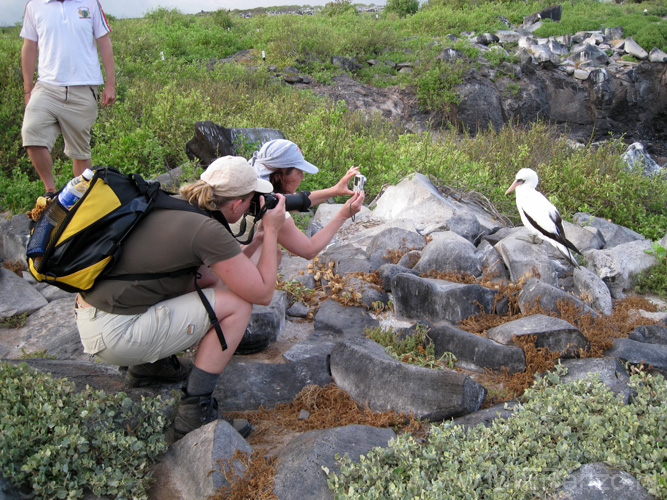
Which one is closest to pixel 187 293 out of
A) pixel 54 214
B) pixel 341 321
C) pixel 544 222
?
pixel 54 214

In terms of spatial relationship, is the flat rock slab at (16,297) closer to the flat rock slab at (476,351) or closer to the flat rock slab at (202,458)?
the flat rock slab at (202,458)

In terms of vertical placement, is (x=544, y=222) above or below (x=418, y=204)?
above

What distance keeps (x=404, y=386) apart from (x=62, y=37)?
13.8 feet

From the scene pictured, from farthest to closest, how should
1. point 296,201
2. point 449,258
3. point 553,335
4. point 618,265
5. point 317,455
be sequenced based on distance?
point 618,265 < point 449,258 < point 553,335 < point 296,201 < point 317,455

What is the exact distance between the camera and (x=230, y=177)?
2533 millimetres

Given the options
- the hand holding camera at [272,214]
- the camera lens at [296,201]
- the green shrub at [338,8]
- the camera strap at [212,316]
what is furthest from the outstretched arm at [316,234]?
the green shrub at [338,8]

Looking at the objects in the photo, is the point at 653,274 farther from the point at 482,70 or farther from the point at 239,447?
the point at 482,70

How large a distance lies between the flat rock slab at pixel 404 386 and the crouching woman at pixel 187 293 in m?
0.66

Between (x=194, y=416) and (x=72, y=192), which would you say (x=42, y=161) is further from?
(x=194, y=416)

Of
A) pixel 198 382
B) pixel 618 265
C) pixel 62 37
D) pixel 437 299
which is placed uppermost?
pixel 62 37

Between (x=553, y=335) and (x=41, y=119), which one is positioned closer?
(x=553, y=335)

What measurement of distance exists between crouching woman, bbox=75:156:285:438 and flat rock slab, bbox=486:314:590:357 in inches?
69.1

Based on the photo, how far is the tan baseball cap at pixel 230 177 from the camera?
2537 millimetres

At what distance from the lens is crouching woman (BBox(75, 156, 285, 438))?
2.38m
